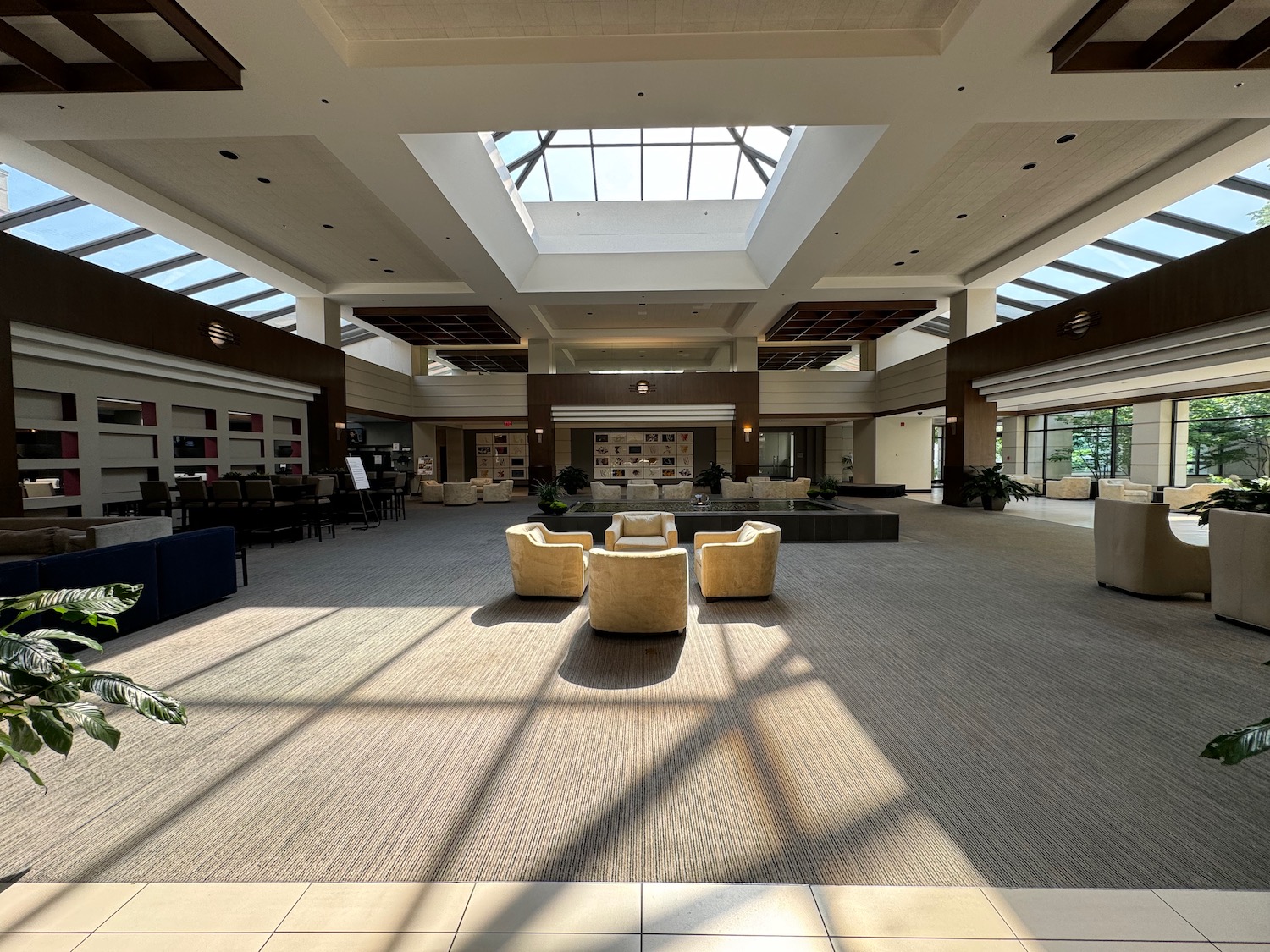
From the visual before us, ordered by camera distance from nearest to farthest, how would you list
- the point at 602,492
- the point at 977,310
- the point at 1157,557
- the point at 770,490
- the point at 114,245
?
the point at 1157,557 → the point at 114,245 → the point at 977,310 → the point at 602,492 → the point at 770,490

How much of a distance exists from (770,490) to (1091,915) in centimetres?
1358

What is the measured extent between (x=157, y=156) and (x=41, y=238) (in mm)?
3012

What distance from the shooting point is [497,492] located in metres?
17.7

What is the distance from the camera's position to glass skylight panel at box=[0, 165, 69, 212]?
25.7 ft

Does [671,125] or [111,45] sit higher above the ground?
[671,125]

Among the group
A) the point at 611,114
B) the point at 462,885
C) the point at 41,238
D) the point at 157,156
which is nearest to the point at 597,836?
the point at 462,885

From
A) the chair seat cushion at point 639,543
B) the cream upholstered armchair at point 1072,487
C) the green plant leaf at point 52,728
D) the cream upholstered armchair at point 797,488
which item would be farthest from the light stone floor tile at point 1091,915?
the cream upholstered armchair at point 1072,487

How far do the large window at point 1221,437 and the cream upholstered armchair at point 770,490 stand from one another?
10.2 m

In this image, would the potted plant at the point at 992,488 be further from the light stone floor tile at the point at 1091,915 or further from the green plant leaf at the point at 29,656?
the green plant leaf at the point at 29,656

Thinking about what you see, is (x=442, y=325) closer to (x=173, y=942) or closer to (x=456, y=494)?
(x=456, y=494)

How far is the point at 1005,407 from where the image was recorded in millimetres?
18094

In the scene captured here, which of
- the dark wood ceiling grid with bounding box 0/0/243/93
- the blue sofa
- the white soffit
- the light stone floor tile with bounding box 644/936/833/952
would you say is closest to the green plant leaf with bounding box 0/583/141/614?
the light stone floor tile with bounding box 644/936/833/952

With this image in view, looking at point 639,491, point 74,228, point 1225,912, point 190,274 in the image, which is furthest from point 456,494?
point 1225,912

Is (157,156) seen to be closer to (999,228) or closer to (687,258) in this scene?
(687,258)
